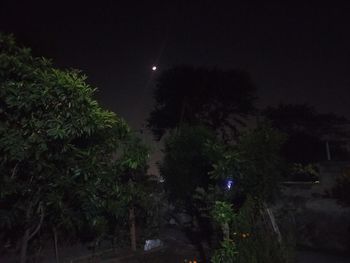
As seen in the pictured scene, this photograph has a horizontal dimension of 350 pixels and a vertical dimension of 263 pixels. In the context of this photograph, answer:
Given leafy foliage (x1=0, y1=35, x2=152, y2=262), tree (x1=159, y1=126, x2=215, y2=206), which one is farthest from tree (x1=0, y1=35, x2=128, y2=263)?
tree (x1=159, y1=126, x2=215, y2=206)

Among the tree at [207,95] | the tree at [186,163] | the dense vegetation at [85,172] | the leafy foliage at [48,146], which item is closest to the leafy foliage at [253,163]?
the dense vegetation at [85,172]

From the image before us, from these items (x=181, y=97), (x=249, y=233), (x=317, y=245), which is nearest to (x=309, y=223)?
(x=317, y=245)

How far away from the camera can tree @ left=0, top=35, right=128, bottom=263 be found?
5.65 meters

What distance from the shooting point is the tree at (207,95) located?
1580 inches

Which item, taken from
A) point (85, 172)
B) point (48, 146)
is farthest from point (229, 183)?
point (48, 146)

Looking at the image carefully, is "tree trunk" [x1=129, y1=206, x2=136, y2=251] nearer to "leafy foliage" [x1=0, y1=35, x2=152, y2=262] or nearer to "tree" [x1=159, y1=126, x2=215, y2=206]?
"leafy foliage" [x1=0, y1=35, x2=152, y2=262]

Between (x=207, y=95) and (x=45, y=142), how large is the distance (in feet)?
116

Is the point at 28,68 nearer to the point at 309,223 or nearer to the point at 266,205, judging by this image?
the point at 266,205

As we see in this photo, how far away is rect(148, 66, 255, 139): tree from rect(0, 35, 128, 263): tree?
109 ft

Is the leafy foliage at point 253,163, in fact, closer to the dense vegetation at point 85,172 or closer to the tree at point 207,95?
the dense vegetation at point 85,172

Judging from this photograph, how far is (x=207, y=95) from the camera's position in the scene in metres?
40.5

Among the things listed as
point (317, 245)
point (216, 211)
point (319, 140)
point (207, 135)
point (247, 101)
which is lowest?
point (317, 245)

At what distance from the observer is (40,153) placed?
18.9 ft

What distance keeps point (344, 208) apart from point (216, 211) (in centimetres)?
905
